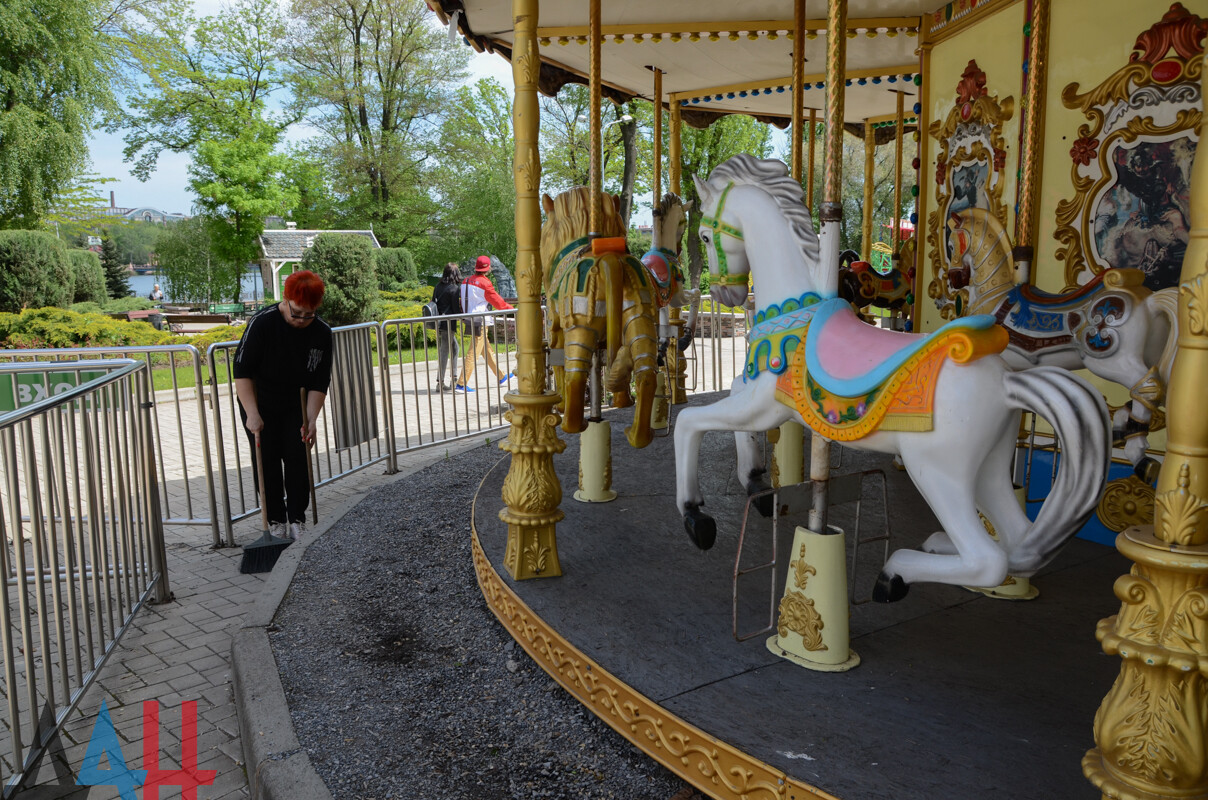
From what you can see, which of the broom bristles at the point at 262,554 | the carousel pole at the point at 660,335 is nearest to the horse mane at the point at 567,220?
the carousel pole at the point at 660,335

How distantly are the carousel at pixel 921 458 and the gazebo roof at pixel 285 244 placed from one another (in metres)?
27.5

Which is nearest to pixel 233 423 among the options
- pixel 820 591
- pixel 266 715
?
pixel 266 715

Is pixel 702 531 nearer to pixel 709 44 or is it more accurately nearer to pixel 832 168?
pixel 832 168

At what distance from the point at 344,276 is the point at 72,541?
50.6 feet

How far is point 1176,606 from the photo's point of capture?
1.64 m

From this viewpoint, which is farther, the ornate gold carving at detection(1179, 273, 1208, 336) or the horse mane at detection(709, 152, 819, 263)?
the horse mane at detection(709, 152, 819, 263)

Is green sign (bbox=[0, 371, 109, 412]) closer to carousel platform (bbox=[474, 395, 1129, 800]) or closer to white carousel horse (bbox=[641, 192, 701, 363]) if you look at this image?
carousel platform (bbox=[474, 395, 1129, 800])

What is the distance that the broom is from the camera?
5.22 metres

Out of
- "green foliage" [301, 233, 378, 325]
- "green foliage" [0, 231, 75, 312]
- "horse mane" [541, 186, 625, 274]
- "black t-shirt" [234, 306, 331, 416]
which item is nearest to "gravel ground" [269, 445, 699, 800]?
"black t-shirt" [234, 306, 331, 416]

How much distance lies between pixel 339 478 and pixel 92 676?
12.1ft

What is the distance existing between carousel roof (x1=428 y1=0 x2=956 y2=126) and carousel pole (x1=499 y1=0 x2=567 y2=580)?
8.37 ft

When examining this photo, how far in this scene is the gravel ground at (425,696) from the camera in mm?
2750

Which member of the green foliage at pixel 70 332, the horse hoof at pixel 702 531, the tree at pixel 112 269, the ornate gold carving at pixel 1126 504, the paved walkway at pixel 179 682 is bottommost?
the paved walkway at pixel 179 682

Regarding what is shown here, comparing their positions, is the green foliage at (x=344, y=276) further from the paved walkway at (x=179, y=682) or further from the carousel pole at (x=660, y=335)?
the paved walkway at (x=179, y=682)
